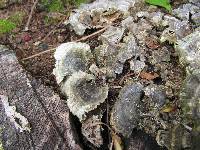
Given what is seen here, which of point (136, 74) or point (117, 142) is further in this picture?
point (136, 74)

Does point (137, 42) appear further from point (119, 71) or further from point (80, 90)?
point (80, 90)

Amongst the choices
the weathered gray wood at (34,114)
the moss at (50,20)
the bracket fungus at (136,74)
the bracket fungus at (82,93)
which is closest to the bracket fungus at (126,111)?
the bracket fungus at (136,74)

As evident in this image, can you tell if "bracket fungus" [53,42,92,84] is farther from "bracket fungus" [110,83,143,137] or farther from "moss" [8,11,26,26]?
"moss" [8,11,26,26]

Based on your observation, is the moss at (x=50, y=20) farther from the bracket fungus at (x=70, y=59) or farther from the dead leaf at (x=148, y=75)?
the dead leaf at (x=148, y=75)

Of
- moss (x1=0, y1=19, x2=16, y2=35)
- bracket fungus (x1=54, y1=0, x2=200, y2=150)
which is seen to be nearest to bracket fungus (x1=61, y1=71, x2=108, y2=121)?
bracket fungus (x1=54, y1=0, x2=200, y2=150)

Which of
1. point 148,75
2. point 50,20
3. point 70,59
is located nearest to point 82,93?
point 70,59

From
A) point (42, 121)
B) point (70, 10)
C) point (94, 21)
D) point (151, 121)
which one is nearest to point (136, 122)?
point (151, 121)

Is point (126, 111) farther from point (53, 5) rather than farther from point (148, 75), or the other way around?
point (53, 5)
